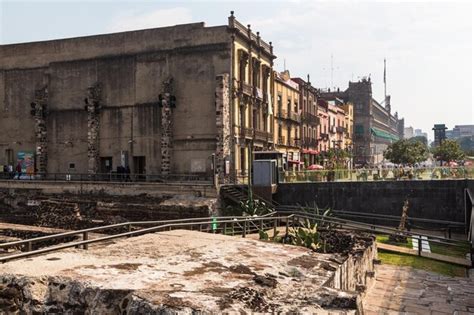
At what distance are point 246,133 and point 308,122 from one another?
2014cm

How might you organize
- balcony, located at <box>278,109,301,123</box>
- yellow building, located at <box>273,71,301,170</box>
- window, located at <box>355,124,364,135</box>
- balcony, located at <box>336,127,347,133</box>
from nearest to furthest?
yellow building, located at <box>273,71,301,170</box>, balcony, located at <box>278,109,301,123</box>, balcony, located at <box>336,127,347,133</box>, window, located at <box>355,124,364,135</box>

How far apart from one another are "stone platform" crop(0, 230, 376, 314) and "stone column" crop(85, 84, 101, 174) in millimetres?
28520

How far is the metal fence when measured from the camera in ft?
92.3

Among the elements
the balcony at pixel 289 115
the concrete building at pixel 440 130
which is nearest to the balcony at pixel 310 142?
the balcony at pixel 289 115

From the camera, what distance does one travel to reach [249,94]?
35.5m

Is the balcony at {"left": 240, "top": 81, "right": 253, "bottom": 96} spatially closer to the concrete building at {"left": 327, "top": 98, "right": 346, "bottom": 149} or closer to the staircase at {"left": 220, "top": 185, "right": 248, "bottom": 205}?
the staircase at {"left": 220, "top": 185, "right": 248, "bottom": 205}

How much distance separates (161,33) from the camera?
3447 centimetres

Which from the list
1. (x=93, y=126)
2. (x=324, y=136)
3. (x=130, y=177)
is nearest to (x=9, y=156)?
(x=93, y=126)

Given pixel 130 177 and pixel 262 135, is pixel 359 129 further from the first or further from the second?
pixel 130 177

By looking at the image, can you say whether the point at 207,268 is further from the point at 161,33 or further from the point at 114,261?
the point at 161,33

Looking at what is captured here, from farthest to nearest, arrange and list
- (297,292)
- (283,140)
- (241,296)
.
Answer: (283,140) < (297,292) < (241,296)

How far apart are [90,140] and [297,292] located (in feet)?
106

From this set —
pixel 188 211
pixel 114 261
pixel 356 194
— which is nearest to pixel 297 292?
pixel 114 261

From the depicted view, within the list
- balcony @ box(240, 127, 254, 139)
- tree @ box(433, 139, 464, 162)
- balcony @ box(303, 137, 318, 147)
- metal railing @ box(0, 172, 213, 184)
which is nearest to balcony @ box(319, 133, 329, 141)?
balcony @ box(303, 137, 318, 147)
